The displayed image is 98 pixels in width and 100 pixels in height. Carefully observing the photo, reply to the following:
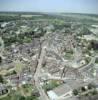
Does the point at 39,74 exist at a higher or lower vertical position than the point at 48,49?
lower

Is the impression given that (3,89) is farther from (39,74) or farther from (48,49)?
(48,49)

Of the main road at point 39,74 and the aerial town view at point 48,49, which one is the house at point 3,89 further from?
the main road at point 39,74

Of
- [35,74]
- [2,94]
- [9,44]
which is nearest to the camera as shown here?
[2,94]

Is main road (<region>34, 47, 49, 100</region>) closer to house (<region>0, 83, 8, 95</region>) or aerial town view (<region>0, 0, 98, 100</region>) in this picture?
aerial town view (<region>0, 0, 98, 100</region>)

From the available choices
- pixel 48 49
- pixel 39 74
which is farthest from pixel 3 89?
pixel 48 49

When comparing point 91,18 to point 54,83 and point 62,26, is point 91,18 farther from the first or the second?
point 54,83

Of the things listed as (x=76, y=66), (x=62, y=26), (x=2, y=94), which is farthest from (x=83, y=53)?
(x=2, y=94)

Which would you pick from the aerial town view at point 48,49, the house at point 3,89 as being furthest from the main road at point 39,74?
the house at point 3,89

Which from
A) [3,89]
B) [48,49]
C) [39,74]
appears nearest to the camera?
[3,89]
